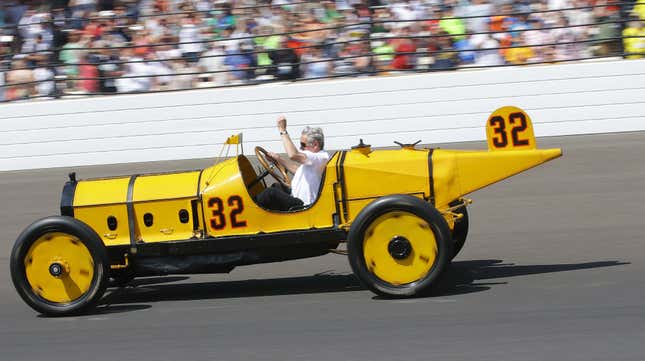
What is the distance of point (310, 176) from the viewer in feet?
24.0

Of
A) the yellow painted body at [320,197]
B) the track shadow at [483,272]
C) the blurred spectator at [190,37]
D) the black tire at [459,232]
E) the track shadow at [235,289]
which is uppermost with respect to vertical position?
the blurred spectator at [190,37]

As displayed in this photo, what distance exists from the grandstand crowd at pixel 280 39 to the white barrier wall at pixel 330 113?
363mm

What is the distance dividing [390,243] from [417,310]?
485mm

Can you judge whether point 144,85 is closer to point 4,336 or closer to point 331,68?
point 331,68

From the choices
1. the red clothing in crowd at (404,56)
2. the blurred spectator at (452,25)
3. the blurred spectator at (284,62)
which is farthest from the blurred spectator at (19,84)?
the blurred spectator at (452,25)

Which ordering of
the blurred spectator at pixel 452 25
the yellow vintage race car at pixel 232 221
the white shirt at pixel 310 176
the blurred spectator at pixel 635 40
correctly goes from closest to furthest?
1. the yellow vintage race car at pixel 232 221
2. the white shirt at pixel 310 176
3. the blurred spectator at pixel 635 40
4. the blurred spectator at pixel 452 25

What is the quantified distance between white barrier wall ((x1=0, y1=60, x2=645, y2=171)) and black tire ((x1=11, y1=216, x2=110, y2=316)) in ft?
21.9

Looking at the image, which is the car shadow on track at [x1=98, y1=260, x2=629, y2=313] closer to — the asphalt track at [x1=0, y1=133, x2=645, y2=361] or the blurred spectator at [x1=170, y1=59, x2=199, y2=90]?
the asphalt track at [x1=0, y1=133, x2=645, y2=361]

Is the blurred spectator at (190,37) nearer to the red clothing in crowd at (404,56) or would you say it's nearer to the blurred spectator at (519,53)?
the red clothing in crowd at (404,56)

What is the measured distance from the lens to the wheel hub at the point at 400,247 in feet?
22.5

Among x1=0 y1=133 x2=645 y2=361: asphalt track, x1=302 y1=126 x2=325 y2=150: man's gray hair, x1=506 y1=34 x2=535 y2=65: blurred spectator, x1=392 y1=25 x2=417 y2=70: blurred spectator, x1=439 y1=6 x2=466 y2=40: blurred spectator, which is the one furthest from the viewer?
x1=439 y1=6 x2=466 y2=40: blurred spectator

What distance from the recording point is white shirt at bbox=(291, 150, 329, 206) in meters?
7.30

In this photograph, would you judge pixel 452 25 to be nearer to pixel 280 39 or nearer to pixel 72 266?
pixel 280 39

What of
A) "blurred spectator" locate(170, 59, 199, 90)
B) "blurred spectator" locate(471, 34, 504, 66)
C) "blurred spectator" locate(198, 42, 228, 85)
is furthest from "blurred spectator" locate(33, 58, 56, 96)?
"blurred spectator" locate(471, 34, 504, 66)
